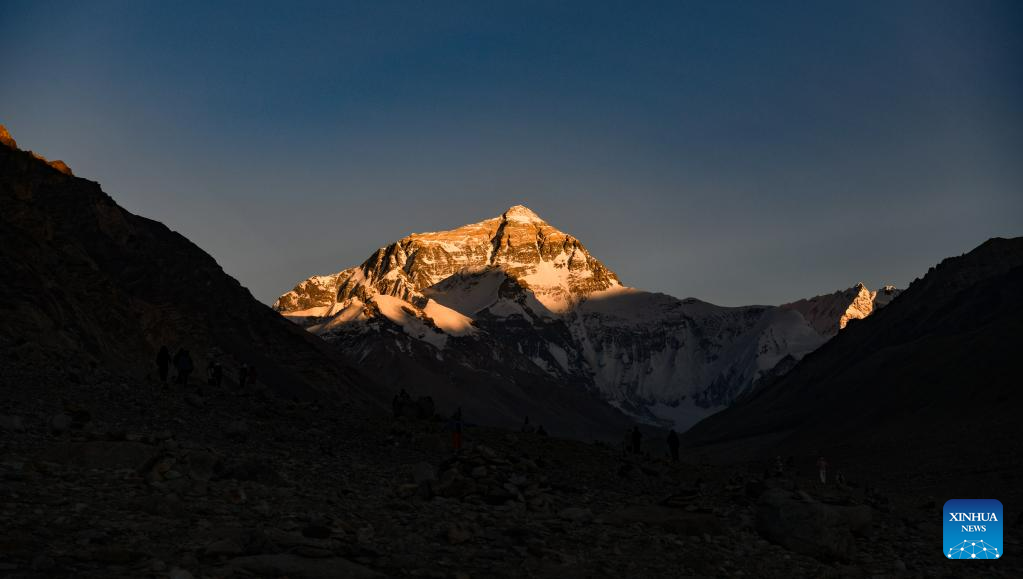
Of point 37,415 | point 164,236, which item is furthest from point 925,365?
point 37,415

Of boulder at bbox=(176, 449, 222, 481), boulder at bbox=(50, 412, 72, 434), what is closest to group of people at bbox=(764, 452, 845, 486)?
boulder at bbox=(176, 449, 222, 481)

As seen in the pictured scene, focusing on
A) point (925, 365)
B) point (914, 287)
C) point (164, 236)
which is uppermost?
point (914, 287)

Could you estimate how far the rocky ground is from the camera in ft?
44.3

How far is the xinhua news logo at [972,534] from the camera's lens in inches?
838

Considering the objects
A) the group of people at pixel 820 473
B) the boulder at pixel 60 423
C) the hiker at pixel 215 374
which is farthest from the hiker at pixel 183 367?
the group of people at pixel 820 473

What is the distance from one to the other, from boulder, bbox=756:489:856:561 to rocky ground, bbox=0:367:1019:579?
1.3 inches

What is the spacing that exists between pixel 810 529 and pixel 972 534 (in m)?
4.60

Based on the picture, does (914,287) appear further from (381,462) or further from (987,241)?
(381,462)

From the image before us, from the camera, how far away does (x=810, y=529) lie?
19844mm

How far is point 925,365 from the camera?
108 m

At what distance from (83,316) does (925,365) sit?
7937 centimetres

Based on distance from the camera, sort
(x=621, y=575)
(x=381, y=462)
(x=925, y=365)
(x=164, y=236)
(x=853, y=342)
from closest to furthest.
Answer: (x=621, y=575) → (x=381, y=462) → (x=925, y=365) → (x=164, y=236) → (x=853, y=342)

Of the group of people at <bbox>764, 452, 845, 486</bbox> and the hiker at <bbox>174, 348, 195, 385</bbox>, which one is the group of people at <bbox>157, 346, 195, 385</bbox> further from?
the group of people at <bbox>764, 452, 845, 486</bbox>

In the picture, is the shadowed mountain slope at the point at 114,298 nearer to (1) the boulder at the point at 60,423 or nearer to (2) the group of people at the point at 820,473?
(1) the boulder at the point at 60,423
